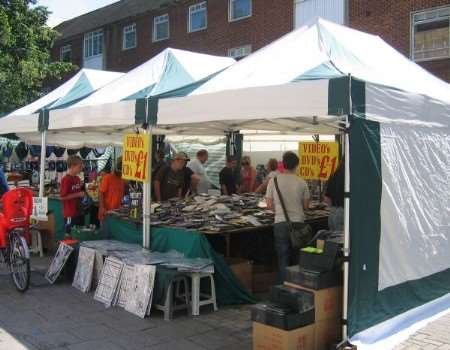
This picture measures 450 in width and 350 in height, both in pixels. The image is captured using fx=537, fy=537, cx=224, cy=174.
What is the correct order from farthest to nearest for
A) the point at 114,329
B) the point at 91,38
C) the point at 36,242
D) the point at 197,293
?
the point at 91,38 < the point at 36,242 < the point at 197,293 < the point at 114,329

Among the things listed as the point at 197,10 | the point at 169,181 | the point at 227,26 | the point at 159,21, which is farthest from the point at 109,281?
the point at 159,21

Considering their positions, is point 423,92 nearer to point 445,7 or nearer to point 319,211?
point 319,211

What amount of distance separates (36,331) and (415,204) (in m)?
4.01

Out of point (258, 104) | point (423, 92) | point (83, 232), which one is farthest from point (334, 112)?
point (83, 232)

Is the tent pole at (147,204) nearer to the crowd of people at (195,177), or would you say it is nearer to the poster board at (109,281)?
the poster board at (109,281)

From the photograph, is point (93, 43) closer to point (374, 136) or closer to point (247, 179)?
point (247, 179)

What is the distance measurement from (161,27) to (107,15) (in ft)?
22.1

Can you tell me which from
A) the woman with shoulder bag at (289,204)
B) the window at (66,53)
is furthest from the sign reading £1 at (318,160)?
the window at (66,53)

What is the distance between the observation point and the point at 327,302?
184 inches

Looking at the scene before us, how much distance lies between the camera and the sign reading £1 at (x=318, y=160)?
348 inches

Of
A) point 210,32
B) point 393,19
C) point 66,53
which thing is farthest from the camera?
point 66,53

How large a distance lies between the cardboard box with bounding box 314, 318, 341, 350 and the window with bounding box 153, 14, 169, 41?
22717 millimetres

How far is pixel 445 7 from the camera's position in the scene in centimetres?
1538

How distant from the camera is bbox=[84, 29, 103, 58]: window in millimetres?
30875
